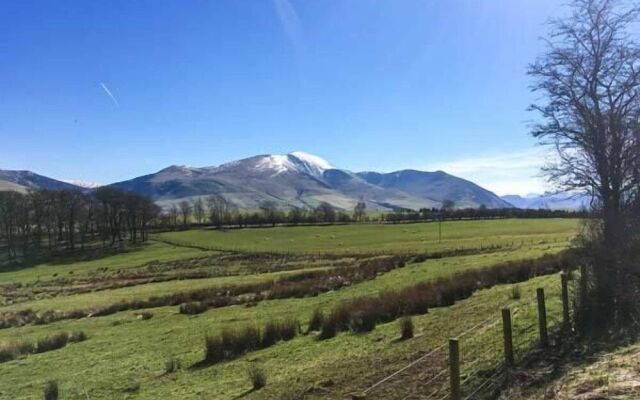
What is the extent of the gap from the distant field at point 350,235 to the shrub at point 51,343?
61160mm

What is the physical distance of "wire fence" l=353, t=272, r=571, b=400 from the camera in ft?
34.4

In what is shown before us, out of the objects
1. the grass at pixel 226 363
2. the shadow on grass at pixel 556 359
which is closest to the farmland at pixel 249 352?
the grass at pixel 226 363

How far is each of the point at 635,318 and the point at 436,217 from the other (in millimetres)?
141507

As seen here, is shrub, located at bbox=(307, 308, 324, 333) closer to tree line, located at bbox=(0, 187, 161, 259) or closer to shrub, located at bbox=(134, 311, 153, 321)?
shrub, located at bbox=(134, 311, 153, 321)

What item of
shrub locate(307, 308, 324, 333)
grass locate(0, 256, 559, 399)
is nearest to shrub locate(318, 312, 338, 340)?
grass locate(0, 256, 559, 399)

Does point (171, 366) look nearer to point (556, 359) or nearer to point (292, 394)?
point (292, 394)

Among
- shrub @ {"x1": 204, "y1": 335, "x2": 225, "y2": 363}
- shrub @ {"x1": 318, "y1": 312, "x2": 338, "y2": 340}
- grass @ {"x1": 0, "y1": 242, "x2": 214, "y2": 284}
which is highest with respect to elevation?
shrub @ {"x1": 318, "y1": 312, "x2": 338, "y2": 340}

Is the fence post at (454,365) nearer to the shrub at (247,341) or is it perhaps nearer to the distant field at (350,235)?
the shrub at (247,341)

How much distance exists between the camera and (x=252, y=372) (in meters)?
14.9

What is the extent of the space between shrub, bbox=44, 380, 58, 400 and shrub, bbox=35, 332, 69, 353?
359 inches

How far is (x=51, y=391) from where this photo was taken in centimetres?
1628

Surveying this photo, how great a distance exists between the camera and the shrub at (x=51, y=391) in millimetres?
16109

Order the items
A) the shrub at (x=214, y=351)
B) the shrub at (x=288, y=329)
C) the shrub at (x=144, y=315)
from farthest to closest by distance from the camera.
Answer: the shrub at (x=144, y=315) < the shrub at (x=288, y=329) < the shrub at (x=214, y=351)

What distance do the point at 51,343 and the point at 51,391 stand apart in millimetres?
10017
